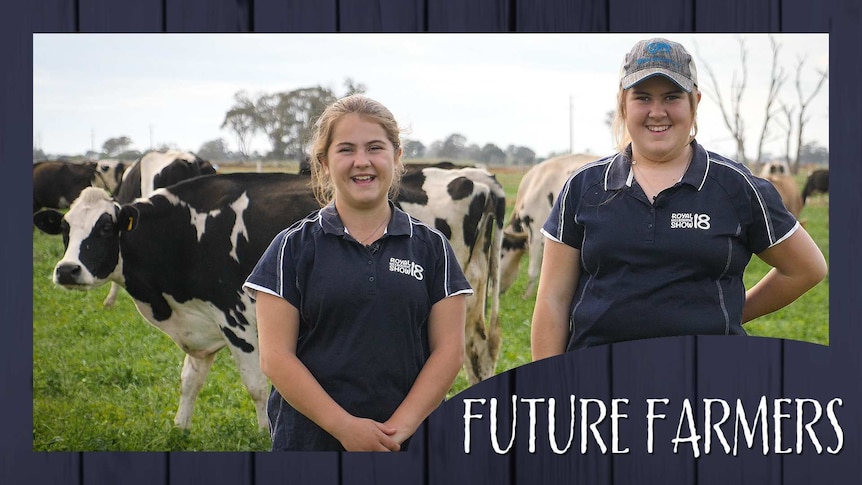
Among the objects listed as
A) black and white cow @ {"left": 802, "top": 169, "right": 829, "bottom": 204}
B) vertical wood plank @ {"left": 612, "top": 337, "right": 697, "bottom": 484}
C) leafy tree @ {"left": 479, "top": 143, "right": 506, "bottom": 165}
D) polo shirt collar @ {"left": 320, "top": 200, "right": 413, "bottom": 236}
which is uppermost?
leafy tree @ {"left": 479, "top": 143, "right": 506, "bottom": 165}

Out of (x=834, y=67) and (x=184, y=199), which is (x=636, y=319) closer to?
(x=834, y=67)

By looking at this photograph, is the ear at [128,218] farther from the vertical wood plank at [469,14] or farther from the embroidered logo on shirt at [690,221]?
the embroidered logo on shirt at [690,221]

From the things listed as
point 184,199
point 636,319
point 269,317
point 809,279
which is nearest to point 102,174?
point 184,199

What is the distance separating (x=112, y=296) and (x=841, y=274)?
342 centimetres

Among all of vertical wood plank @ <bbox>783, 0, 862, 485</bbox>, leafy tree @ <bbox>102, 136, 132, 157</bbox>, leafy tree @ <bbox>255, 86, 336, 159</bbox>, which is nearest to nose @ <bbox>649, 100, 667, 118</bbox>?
vertical wood plank @ <bbox>783, 0, 862, 485</bbox>

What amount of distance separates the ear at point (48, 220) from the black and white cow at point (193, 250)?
0.23ft

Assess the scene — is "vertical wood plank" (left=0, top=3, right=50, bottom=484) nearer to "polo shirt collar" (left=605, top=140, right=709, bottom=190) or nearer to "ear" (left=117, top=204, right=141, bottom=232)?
"ear" (left=117, top=204, right=141, bottom=232)

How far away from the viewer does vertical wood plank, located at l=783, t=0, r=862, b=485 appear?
346cm

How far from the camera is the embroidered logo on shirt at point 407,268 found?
2949 millimetres

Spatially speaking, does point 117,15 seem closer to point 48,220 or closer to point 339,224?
point 48,220

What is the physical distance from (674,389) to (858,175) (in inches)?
41.5

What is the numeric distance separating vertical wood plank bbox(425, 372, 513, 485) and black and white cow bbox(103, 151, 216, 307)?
5.60ft

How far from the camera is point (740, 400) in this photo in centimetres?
347

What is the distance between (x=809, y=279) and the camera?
3.06 m
